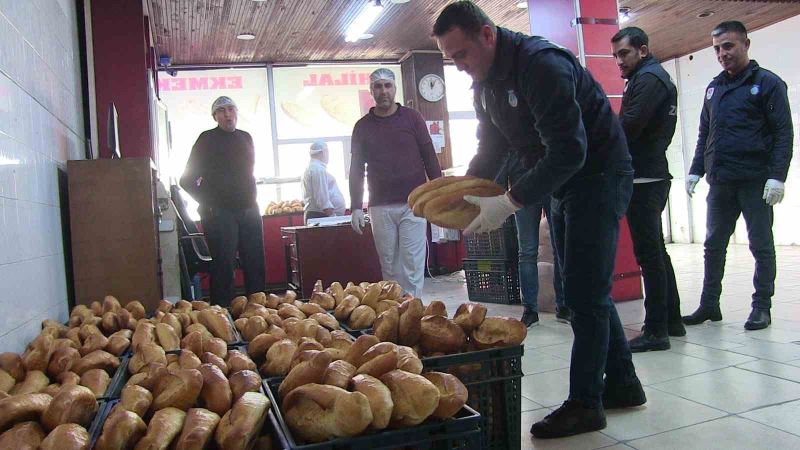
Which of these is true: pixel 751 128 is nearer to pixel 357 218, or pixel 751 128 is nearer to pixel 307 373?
pixel 357 218

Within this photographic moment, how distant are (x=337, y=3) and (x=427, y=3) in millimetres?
1034

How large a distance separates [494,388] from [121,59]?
14.7ft

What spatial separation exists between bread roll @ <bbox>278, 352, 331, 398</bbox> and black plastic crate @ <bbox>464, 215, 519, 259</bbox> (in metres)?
3.34

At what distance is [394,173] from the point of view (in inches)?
136

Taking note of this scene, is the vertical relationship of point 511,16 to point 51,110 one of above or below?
above

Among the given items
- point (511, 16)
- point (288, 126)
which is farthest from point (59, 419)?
point (288, 126)

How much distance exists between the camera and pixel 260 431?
1.07 metres

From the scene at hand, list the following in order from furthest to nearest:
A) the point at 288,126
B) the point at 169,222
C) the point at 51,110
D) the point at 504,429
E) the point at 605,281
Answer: the point at 288,126, the point at 169,222, the point at 51,110, the point at 605,281, the point at 504,429

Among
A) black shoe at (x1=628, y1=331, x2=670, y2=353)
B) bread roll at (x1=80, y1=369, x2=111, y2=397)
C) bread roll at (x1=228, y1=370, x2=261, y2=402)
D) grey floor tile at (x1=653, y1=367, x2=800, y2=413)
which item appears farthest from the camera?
black shoe at (x1=628, y1=331, x2=670, y2=353)

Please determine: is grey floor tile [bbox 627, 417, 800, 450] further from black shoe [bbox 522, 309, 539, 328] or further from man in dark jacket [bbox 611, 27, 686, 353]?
black shoe [bbox 522, 309, 539, 328]

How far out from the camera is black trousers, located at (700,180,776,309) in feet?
10.7

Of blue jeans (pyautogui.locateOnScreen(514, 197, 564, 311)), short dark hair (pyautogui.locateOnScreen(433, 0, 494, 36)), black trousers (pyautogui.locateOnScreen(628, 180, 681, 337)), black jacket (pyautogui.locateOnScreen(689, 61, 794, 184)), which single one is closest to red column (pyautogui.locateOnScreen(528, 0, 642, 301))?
blue jeans (pyautogui.locateOnScreen(514, 197, 564, 311))

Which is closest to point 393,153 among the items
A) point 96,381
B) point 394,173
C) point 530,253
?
point 394,173

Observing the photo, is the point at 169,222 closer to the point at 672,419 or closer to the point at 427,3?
the point at 672,419
